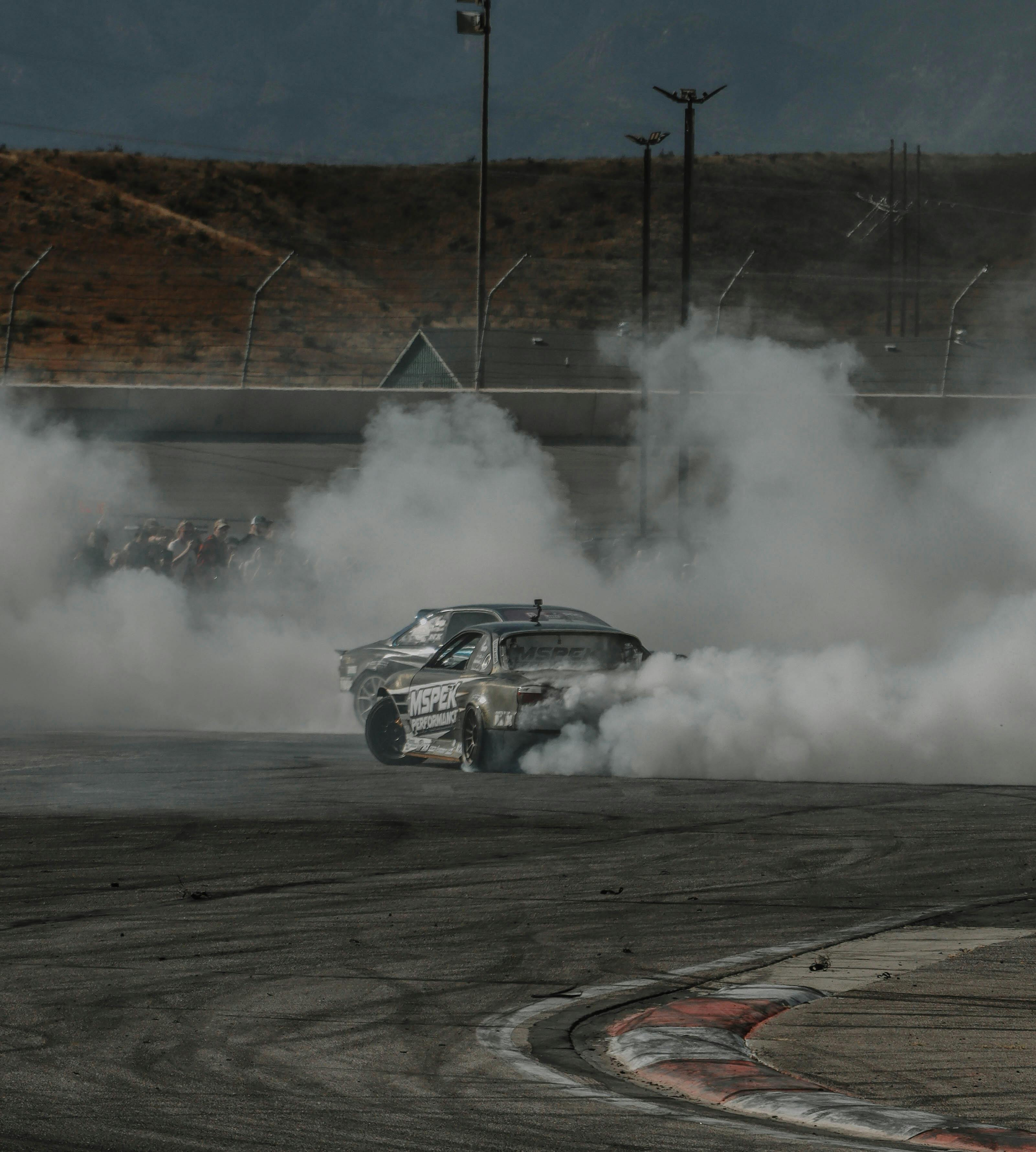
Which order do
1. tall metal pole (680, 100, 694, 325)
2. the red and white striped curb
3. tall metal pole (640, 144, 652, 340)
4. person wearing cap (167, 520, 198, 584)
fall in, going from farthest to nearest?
tall metal pole (640, 144, 652, 340), tall metal pole (680, 100, 694, 325), person wearing cap (167, 520, 198, 584), the red and white striped curb

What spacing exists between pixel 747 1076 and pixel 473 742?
27.2 ft

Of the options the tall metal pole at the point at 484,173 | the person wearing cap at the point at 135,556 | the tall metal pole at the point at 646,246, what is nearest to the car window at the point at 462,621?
the person wearing cap at the point at 135,556

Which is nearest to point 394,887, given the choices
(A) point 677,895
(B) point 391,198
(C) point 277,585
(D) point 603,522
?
(A) point 677,895

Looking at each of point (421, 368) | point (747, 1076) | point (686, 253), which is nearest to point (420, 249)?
point (421, 368)

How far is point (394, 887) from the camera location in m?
8.14

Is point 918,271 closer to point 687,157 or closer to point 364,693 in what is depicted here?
point 687,157

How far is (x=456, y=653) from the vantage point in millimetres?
14195

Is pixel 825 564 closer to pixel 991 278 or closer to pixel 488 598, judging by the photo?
pixel 488 598

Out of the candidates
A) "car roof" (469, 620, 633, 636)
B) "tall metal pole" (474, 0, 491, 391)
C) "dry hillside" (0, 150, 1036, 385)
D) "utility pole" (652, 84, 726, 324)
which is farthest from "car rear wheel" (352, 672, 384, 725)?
"dry hillside" (0, 150, 1036, 385)

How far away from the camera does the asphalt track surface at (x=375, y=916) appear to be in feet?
15.1

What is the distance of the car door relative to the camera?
1349cm

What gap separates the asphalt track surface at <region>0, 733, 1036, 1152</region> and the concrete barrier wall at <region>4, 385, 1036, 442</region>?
62.2ft

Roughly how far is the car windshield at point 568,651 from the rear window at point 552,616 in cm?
86

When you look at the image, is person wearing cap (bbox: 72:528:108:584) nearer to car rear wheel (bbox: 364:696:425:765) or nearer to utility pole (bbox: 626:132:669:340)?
car rear wheel (bbox: 364:696:425:765)
